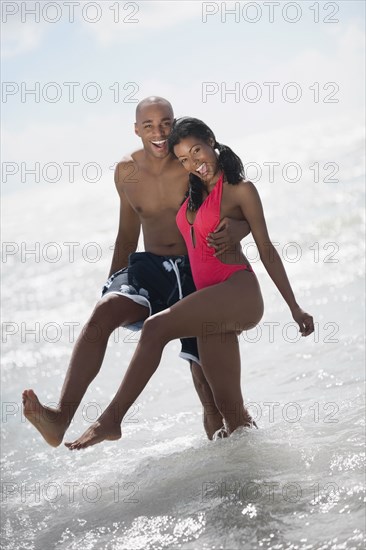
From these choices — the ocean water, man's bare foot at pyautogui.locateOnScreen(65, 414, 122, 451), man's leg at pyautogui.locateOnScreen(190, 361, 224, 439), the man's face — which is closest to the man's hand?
the man's face

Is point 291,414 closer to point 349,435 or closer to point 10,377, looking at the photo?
point 349,435

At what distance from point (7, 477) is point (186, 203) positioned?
217 centimetres

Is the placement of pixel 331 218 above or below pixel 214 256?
above

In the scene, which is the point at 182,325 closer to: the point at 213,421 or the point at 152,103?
the point at 213,421

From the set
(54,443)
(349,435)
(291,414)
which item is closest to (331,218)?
(291,414)

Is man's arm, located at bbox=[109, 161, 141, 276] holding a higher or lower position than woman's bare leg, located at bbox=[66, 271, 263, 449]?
higher

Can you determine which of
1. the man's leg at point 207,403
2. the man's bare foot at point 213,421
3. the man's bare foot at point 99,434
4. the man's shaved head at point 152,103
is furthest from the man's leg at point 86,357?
the man's shaved head at point 152,103

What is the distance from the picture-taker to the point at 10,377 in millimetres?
8492

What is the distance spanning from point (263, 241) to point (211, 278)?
32 centimetres

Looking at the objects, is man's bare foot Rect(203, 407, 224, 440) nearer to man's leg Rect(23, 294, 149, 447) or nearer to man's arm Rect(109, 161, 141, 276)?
man's leg Rect(23, 294, 149, 447)

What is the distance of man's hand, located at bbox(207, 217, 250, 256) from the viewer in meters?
4.32

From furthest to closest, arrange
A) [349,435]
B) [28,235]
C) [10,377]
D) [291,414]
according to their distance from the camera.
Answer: [28,235] < [10,377] < [291,414] < [349,435]

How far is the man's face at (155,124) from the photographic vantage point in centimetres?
455

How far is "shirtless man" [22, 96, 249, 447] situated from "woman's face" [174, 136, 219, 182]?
0.25 m
